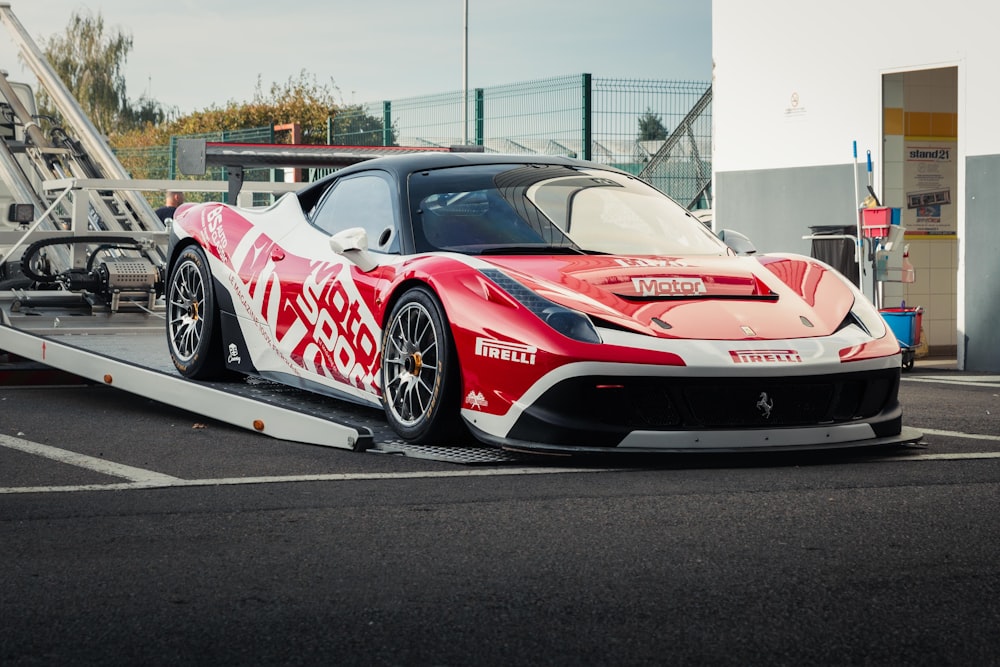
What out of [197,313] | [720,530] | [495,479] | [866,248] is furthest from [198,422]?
[866,248]

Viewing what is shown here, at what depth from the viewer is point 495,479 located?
530 centimetres

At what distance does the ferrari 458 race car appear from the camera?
17.5 feet

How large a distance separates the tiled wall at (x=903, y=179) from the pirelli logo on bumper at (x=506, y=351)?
26.5 ft

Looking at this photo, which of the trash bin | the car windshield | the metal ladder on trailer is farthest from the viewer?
the trash bin

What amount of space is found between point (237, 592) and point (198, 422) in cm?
379

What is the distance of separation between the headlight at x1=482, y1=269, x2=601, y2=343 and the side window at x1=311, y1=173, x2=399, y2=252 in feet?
3.36

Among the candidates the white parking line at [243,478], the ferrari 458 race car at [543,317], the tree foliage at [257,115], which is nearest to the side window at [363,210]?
the ferrari 458 race car at [543,317]

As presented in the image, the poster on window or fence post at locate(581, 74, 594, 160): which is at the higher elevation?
fence post at locate(581, 74, 594, 160)

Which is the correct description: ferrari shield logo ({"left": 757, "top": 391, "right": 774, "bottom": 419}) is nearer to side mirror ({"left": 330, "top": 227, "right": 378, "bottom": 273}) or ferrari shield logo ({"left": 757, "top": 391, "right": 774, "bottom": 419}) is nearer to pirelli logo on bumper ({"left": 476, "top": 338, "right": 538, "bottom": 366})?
pirelli logo on bumper ({"left": 476, "top": 338, "right": 538, "bottom": 366})

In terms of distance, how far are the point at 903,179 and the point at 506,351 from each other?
870 cm

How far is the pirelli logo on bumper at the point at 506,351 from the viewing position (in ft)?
17.4

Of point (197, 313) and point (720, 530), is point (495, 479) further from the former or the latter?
point (197, 313)

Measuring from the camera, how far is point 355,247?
245 inches

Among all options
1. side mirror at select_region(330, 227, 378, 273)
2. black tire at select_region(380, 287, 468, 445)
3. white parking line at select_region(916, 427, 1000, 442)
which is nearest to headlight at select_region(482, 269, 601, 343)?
black tire at select_region(380, 287, 468, 445)
